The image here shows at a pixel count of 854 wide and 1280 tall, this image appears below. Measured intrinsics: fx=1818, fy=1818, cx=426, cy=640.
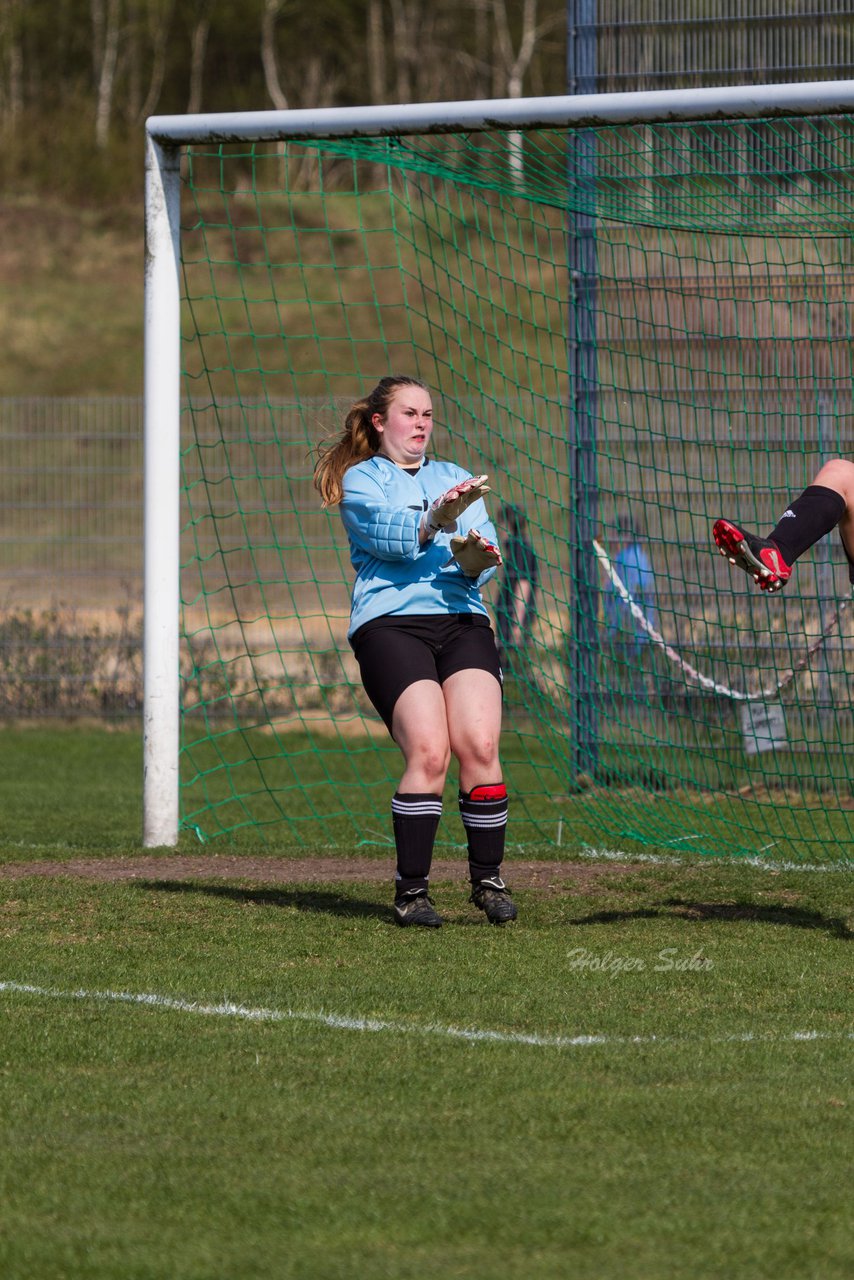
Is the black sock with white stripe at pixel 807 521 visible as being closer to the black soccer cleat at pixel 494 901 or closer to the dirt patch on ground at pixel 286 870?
the black soccer cleat at pixel 494 901

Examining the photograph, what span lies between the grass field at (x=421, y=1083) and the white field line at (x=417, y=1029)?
1 centimetres

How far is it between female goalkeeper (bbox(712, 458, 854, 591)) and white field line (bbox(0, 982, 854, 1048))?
4.81 feet

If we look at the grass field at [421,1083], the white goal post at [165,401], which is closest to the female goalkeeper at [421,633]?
the grass field at [421,1083]

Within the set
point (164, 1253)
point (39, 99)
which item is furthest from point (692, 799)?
point (39, 99)

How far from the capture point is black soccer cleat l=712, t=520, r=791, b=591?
5406 mm

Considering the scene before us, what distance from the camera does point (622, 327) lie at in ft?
34.6

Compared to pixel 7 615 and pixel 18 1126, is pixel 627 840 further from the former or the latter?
pixel 7 615

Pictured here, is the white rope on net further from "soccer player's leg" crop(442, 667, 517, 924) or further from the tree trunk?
the tree trunk

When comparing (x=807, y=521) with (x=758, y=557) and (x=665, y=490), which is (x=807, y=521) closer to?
(x=758, y=557)

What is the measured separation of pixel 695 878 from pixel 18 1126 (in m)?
3.92

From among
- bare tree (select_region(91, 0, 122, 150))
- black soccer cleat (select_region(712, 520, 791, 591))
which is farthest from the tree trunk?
black soccer cleat (select_region(712, 520, 791, 591))

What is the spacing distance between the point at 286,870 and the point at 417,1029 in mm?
2887

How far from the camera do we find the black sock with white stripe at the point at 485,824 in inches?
241

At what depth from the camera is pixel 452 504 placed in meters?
5.79
